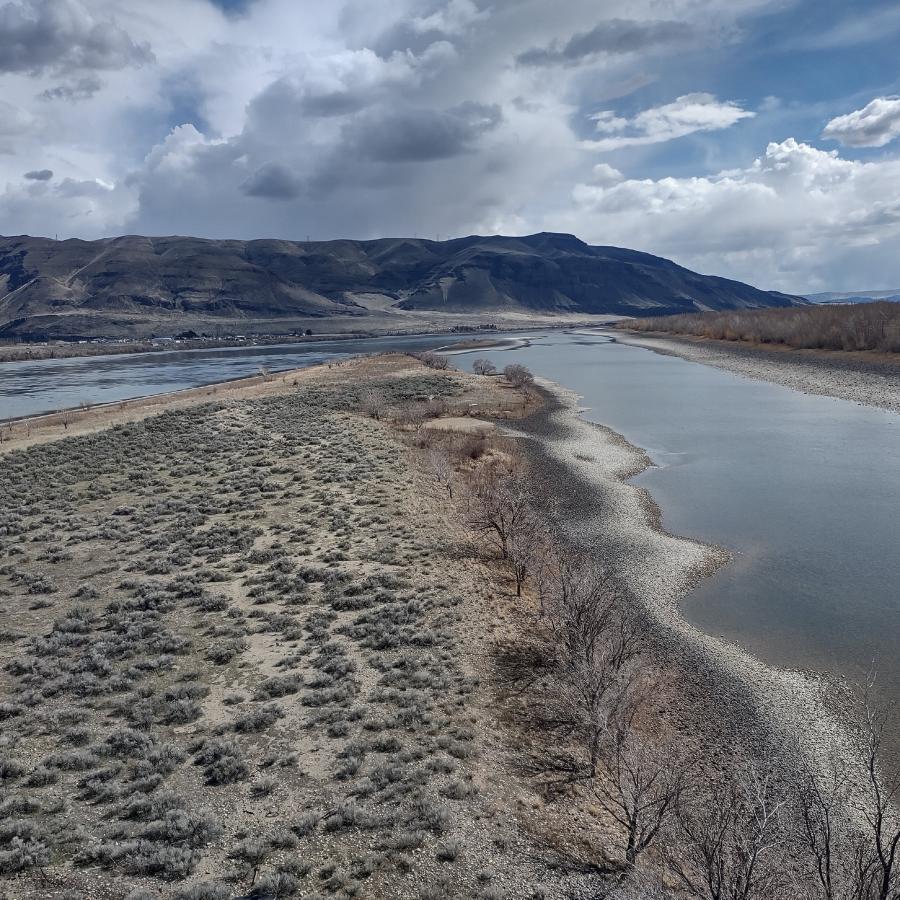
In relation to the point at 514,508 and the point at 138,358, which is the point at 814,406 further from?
the point at 138,358

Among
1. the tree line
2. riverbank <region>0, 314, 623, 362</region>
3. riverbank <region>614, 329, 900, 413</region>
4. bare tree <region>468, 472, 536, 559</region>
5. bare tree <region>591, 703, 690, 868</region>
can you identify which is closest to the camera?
the tree line

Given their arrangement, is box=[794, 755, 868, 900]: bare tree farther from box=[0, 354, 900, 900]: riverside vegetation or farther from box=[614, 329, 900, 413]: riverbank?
box=[614, 329, 900, 413]: riverbank

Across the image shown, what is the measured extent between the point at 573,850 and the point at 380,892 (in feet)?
8.79

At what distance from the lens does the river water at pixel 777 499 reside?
16.5m

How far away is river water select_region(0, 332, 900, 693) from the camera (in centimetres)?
1652

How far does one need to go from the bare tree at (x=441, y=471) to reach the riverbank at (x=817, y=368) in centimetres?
3602

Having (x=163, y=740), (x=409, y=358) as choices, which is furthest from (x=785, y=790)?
(x=409, y=358)

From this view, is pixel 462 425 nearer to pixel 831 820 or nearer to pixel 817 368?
pixel 831 820

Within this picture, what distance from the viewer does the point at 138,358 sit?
126 m

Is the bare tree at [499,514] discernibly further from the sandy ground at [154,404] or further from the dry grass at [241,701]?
the sandy ground at [154,404]

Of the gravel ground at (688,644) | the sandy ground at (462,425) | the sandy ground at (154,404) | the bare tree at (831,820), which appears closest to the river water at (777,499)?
the gravel ground at (688,644)

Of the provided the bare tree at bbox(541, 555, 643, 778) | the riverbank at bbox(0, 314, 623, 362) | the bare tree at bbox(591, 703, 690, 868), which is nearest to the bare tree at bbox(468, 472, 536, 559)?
the bare tree at bbox(541, 555, 643, 778)

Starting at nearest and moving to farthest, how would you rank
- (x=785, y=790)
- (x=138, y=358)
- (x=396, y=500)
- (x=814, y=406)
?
1. (x=785, y=790)
2. (x=396, y=500)
3. (x=814, y=406)
4. (x=138, y=358)

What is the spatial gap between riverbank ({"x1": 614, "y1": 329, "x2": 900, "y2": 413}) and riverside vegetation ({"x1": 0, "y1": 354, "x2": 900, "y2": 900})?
4443cm
